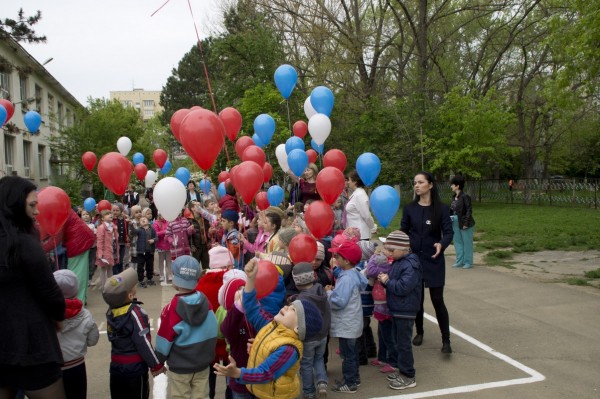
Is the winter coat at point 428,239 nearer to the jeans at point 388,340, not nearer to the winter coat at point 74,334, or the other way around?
the jeans at point 388,340

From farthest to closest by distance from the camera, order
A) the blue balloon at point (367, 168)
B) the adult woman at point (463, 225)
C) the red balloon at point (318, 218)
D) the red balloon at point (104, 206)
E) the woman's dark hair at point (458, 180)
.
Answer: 1. the adult woman at point (463, 225)
2. the woman's dark hair at point (458, 180)
3. the red balloon at point (104, 206)
4. the blue balloon at point (367, 168)
5. the red balloon at point (318, 218)

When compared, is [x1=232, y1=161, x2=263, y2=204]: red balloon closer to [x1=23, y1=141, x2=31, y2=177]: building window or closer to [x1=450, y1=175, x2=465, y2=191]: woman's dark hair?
[x1=450, y1=175, x2=465, y2=191]: woman's dark hair

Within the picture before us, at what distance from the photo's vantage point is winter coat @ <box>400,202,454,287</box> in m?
5.07

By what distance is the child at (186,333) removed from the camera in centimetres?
338

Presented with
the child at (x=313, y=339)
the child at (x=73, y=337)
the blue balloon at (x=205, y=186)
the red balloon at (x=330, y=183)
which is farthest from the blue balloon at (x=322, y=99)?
the child at (x=73, y=337)

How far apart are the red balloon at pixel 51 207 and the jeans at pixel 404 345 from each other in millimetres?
3418

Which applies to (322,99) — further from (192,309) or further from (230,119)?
(192,309)

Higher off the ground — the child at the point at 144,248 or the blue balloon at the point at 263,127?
A: the blue balloon at the point at 263,127

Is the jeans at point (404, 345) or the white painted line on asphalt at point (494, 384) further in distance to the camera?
the jeans at point (404, 345)

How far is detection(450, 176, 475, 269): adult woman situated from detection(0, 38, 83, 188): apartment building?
14.7 m

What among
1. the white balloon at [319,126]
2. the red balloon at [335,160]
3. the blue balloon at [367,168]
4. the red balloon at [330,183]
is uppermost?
the white balloon at [319,126]

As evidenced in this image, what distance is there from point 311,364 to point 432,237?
191 centimetres

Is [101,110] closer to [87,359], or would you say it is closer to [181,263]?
[87,359]

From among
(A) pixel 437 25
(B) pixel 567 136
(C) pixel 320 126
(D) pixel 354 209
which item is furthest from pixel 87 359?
(B) pixel 567 136
